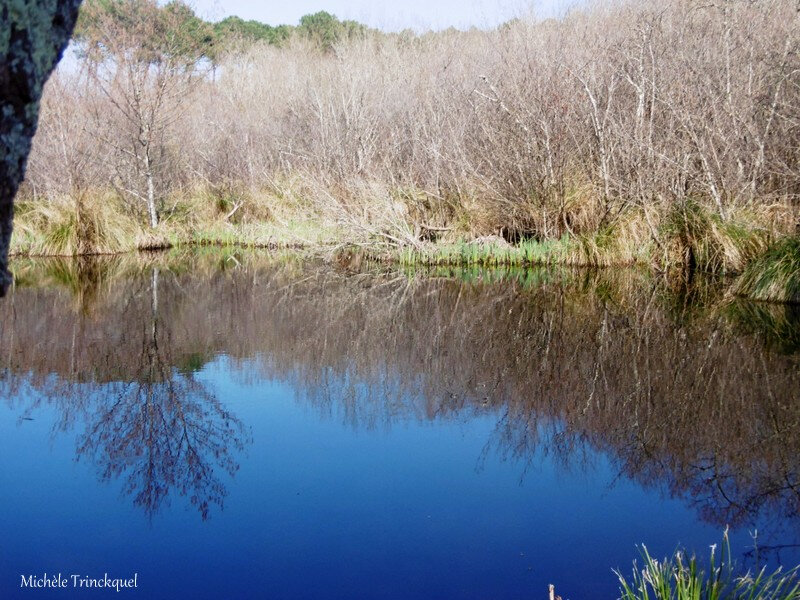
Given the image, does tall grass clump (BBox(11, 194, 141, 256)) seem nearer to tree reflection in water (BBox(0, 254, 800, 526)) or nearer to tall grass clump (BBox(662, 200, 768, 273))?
tree reflection in water (BBox(0, 254, 800, 526))

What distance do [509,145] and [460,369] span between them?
23.9ft

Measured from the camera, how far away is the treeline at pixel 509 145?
12.2m

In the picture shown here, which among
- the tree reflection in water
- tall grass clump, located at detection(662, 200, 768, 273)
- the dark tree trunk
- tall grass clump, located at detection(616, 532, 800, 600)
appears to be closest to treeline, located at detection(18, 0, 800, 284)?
tall grass clump, located at detection(662, 200, 768, 273)

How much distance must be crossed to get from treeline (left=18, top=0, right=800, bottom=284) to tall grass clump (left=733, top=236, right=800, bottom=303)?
80 cm

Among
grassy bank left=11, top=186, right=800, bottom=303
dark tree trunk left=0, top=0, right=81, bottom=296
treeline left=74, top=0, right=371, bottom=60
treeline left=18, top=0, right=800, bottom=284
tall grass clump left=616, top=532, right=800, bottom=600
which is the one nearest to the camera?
dark tree trunk left=0, top=0, right=81, bottom=296

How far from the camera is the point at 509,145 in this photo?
13.7 meters

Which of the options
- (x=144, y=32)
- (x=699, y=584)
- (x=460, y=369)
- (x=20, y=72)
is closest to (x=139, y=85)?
(x=144, y=32)

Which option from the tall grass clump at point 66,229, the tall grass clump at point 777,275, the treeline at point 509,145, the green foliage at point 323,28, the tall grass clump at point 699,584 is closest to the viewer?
the tall grass clump at point 699,584

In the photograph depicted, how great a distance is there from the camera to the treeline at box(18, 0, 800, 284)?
12211 millimetres

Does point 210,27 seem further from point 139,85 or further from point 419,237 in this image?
point 419,237

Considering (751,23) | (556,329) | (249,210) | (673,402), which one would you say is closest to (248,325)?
(556,329)

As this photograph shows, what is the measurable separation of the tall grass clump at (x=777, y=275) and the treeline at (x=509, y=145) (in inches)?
31.5

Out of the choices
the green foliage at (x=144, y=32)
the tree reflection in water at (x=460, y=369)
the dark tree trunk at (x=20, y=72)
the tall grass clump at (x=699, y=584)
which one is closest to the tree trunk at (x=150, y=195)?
the green foliage at (x=144, y=32)

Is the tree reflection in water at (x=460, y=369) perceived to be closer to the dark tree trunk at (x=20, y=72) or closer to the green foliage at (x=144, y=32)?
the dark tree trunk at (x=20, y=72)
